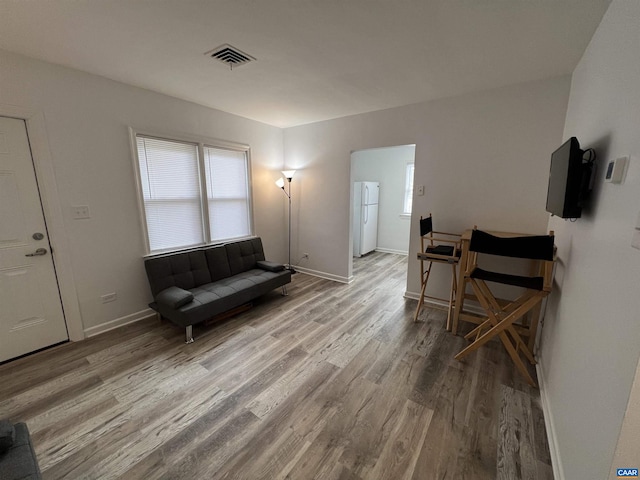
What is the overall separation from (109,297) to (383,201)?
537 centimetres

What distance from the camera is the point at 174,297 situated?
8.38ft

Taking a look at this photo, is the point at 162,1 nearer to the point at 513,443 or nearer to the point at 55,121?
the point at 55,121

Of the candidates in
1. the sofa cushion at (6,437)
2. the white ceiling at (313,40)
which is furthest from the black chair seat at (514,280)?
the sofa cushion at (6,437)

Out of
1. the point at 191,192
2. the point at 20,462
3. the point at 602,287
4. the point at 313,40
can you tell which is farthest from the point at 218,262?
the point at 602,287

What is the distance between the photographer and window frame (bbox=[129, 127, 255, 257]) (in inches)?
110

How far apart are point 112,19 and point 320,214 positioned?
10.3 feet

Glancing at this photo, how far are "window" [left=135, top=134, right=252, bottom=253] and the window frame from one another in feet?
0.04

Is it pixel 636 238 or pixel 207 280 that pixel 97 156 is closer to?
pixel 207 280

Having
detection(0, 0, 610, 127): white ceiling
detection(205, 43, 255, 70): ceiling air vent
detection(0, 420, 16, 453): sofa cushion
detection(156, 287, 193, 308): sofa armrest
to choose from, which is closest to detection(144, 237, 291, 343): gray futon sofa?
detection(156, 287, 193, 308): sofa armrest

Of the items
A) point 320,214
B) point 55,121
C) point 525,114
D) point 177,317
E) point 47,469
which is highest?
point 525,114

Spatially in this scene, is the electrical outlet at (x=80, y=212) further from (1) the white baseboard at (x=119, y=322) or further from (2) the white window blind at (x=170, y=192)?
(1) the white baseboard at (x=119, y=322)

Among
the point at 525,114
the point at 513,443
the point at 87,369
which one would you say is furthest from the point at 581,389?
the point at 87,369

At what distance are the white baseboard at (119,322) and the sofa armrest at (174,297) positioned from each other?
1.64 feet

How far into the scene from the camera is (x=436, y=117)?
3.03 m
